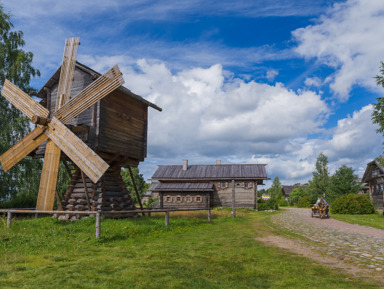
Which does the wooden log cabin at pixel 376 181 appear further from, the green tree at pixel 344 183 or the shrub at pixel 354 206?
the shrub at pixel 354 206

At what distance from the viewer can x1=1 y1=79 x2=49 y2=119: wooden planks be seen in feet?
45.1

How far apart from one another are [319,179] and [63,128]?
154ft

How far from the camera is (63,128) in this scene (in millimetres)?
12609

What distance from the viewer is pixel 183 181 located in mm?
36219

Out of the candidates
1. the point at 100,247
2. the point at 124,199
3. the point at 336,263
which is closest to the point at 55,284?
the point at 100,247

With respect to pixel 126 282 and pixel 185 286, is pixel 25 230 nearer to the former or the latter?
pixel 126 282

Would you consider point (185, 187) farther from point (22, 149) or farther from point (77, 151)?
point (77, 151)

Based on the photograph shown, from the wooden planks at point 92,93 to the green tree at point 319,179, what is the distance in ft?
144

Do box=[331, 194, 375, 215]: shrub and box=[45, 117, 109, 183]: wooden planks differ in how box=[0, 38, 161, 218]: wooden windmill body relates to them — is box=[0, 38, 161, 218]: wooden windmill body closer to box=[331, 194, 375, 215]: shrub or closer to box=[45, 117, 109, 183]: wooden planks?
box=[45, 117, 109, 183]: wooden planks

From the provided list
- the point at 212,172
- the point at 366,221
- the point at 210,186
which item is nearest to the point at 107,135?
the point at 366,221

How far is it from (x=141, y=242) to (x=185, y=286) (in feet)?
15.9

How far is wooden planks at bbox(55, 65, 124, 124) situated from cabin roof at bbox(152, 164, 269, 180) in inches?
944

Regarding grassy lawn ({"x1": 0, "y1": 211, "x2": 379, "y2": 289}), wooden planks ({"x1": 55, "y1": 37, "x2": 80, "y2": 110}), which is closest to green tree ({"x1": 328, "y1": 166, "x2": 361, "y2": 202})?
grassy lawn ({"x1": 0, "y1": 211, "x2": 379, "y2": 289})

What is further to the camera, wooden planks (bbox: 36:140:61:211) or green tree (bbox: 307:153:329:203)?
green tree (bbox: 307:153:329:203)
